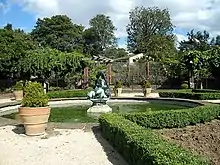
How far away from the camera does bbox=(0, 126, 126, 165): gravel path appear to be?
659 centimetres

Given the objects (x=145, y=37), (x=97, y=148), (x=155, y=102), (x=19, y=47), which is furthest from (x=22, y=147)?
(x=145, y=37)

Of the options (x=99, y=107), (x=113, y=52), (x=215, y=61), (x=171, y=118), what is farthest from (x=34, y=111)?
(x=113, y=52)

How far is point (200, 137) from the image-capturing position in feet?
29.7

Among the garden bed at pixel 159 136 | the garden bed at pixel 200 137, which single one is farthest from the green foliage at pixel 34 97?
the garden bed at pixel 200 137

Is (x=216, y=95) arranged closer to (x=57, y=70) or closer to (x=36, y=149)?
(x=36, y=149)

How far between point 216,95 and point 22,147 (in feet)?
46.2

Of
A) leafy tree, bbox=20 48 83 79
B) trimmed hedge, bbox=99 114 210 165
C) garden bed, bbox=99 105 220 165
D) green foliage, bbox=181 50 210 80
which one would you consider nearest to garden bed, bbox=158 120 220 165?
garden bed, bbox=99 105 220 165

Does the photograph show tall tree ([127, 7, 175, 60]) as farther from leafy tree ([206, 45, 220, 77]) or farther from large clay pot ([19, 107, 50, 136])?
large clay pot ([19, 107, 50, 136])

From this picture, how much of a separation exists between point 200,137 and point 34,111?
4.22 metres

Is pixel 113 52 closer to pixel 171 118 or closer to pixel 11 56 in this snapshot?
pixel 11 56

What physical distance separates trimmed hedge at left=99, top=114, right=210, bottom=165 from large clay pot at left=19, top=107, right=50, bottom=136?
182cm

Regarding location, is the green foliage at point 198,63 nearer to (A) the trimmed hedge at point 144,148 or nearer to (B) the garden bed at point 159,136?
(B) the garden bed at point 159,136

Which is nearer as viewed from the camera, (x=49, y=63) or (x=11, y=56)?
(x=11, y=56)

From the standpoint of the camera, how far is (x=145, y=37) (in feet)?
210
